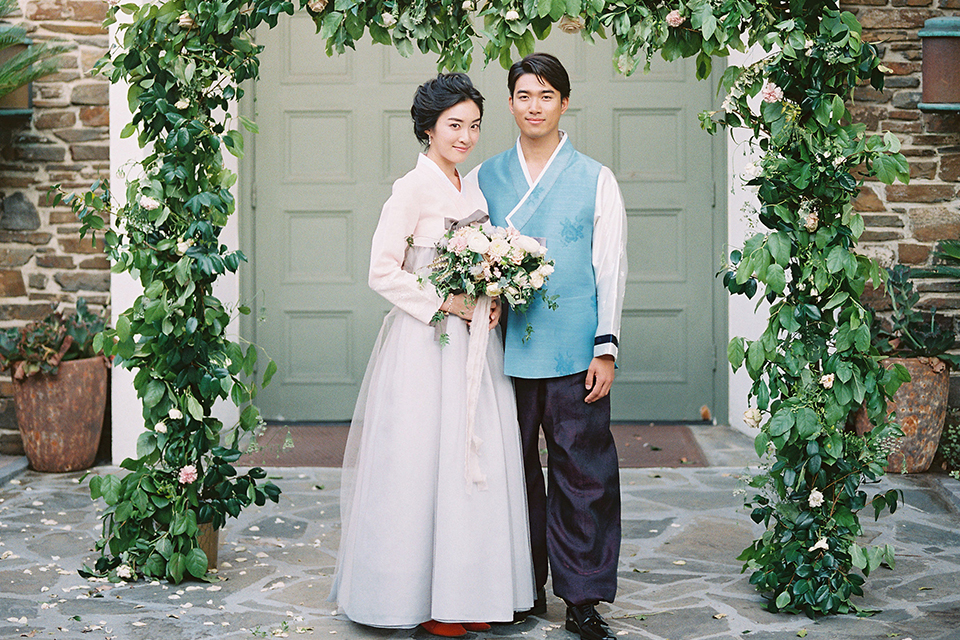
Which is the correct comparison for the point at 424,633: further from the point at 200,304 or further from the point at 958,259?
the point at 958,259

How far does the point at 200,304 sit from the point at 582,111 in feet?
11.0

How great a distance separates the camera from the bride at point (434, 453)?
10.2 feet

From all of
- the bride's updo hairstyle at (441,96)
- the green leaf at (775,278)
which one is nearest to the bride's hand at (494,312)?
the bride's updo hairstyle at (441,96)

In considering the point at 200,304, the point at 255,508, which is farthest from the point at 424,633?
the point at 255,508

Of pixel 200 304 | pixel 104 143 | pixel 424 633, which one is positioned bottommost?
pixel 424 633

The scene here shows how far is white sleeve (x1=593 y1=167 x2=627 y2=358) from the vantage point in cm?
316

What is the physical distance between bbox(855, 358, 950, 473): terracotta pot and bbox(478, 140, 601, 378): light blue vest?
2591 mm

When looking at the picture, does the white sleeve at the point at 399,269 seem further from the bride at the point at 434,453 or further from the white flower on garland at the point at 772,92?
the white flower on garland at the point at 772,92

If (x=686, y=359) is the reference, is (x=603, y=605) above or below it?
below

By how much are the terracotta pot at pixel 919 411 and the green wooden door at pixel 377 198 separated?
4.37 feet

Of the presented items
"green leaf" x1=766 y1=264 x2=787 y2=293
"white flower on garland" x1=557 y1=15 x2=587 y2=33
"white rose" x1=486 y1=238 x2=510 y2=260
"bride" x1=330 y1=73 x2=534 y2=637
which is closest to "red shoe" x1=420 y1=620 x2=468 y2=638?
"bride" x1=330 y1=73 x2=534 y2=637

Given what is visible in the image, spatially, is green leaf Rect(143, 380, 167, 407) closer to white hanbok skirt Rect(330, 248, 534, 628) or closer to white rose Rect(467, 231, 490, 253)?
white hanbok skirt Rect(330, 248, 534, 628)

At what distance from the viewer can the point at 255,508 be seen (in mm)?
4746

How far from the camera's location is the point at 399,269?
125 inches
